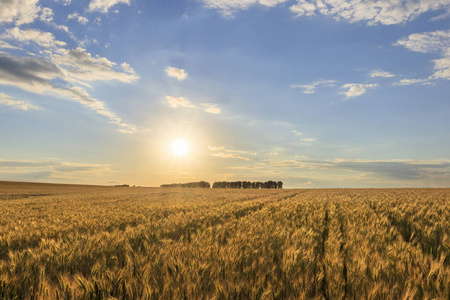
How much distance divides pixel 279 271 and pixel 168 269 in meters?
1.31

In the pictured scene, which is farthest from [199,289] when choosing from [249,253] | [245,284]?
[249,253]

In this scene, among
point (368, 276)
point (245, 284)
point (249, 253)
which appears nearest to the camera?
point (245, 284)

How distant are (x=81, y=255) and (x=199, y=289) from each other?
2353 millimetres

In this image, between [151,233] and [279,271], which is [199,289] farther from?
[151,233]

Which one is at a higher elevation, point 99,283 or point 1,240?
point 99,283

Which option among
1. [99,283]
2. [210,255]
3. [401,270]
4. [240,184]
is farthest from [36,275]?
[240,184]

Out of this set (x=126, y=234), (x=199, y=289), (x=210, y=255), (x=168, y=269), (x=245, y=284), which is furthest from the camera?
(x=126, y=234)

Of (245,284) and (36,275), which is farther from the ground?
(245,284)

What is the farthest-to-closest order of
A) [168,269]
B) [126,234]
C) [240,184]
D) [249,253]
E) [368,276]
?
[240,184]
[126,234]
[249,253]
[168,269]
[368,276]

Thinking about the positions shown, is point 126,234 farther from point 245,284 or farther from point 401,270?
point 401,270

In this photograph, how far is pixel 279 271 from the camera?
320 cm

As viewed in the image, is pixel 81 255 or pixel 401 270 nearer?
pixel 401 270

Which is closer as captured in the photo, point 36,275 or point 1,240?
point 36,275

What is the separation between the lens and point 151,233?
5.69 m
